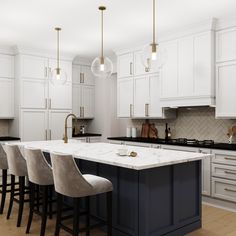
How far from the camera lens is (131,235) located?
2.89 meters

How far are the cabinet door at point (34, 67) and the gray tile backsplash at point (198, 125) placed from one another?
108 inches

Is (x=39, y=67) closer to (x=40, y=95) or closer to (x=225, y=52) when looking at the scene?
(x=40, y=95)

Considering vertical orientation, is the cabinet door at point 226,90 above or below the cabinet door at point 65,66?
below

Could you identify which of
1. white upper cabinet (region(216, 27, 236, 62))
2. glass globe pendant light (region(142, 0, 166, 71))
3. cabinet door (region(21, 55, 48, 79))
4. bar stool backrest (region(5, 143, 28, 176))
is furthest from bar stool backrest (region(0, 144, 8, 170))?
white upper cabinet (region(216, 27, 236, 62))

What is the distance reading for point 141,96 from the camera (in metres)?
5.86

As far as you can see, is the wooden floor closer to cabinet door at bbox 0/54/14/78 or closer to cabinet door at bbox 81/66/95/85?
cabinet door at bbox 0/54/14/78

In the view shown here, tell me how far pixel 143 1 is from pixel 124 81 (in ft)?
8.47

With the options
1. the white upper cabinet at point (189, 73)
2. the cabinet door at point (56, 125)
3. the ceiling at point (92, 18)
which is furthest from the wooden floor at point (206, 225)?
the ceiling at point (92, 18)


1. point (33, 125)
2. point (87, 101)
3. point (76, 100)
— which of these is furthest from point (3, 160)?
point (87, 101)

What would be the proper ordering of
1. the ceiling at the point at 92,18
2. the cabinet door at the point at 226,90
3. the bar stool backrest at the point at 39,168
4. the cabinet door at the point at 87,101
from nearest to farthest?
the bar stool backrest at the point at 39,168
the ceiling at the point at 92,18
the cabinet door at the point at 226,90
the cabinet door at the point at 87,101

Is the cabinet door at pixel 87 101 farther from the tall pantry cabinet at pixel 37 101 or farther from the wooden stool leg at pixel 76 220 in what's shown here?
the wooden stool leg at pixel 76 220

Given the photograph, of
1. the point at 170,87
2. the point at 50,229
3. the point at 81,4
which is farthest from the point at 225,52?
the point at 50,229

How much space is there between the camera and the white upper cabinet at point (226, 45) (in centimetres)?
438

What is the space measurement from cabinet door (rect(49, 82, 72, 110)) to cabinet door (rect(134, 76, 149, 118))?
172 cm
